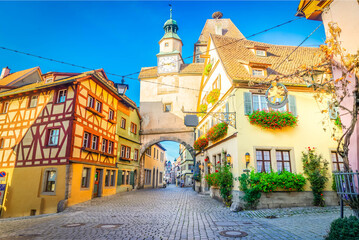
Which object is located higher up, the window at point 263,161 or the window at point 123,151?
the window at point 123,151

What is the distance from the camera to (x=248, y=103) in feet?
39.4

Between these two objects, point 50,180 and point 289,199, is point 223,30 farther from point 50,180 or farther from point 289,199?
point 50,180

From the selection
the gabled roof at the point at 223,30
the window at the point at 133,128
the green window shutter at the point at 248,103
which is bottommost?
the green window shutter at the point at 248,103

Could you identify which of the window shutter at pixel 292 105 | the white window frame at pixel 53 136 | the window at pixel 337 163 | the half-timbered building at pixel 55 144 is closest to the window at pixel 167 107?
the half-timbered building at pixel 55 144

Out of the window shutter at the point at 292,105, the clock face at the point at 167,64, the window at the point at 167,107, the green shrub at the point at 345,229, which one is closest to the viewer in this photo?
the green shrub at the point at 345,229

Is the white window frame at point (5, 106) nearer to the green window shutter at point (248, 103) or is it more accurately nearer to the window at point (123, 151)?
the window at point (123, 151)

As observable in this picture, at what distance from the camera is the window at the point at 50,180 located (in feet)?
46.0

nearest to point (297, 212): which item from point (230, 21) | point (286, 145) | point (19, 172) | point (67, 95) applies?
point (286, 145)

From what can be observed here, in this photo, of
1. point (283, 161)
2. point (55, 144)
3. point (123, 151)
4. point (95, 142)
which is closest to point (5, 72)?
point (123, 151)

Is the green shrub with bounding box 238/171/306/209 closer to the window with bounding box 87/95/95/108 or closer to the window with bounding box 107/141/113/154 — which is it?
the window with bounding box 87/95/95/108

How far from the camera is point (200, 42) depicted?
115 feet

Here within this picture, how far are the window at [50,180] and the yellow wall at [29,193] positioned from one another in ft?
0.83

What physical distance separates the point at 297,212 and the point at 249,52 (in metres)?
10.4

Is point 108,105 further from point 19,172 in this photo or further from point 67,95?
point 19,172
